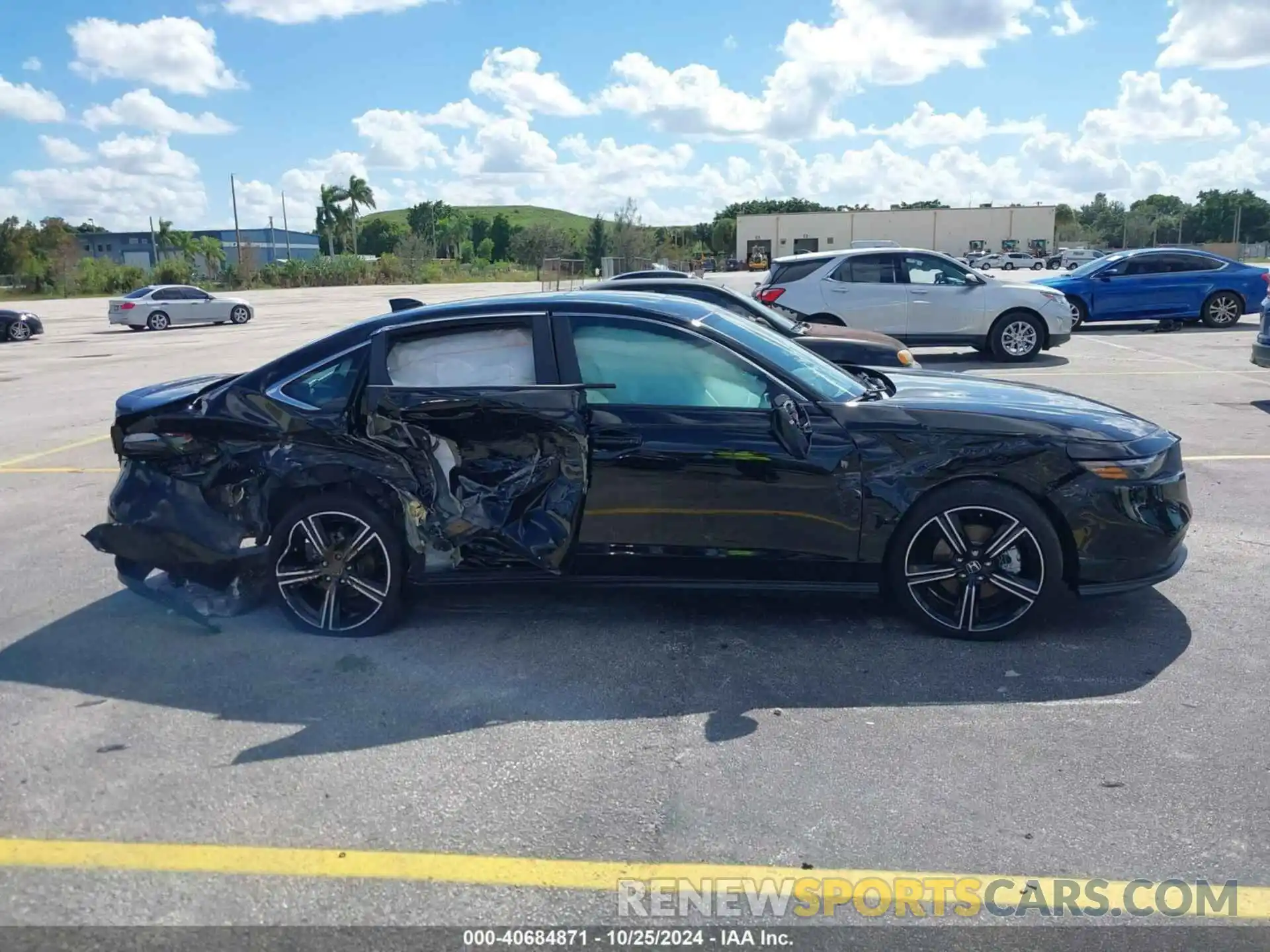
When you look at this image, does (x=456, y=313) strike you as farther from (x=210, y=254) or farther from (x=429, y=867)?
(x=210, y=254)

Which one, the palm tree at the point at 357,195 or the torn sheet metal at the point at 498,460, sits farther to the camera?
the palm tree at the point at 357,195

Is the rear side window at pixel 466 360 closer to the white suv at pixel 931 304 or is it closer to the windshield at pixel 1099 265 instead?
the white suv at pixel 931 304

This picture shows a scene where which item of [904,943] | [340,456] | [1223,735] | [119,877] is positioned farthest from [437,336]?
[1223,735]

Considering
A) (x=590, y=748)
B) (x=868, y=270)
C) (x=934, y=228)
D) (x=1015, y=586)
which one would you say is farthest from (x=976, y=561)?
(x=934, y=228)

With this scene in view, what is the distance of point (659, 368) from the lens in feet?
16.4

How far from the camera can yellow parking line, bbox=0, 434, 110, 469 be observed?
962 cm

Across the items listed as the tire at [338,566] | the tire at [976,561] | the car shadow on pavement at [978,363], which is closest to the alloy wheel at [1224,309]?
the car shadow on pavement at [978,363]

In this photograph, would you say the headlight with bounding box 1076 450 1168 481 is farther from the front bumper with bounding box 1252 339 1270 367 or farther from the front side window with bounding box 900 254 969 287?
the front side window with bounding box 900 254 969 287

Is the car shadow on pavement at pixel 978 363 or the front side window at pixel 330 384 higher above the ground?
the front side window at pixel 330 384

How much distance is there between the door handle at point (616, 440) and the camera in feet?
16.0

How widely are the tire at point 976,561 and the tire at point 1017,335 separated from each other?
1131 cm

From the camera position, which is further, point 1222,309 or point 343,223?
point 343,223

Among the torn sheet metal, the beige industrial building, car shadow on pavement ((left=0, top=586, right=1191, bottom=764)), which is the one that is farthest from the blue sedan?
the beige industrial building

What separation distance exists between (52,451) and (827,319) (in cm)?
1022
